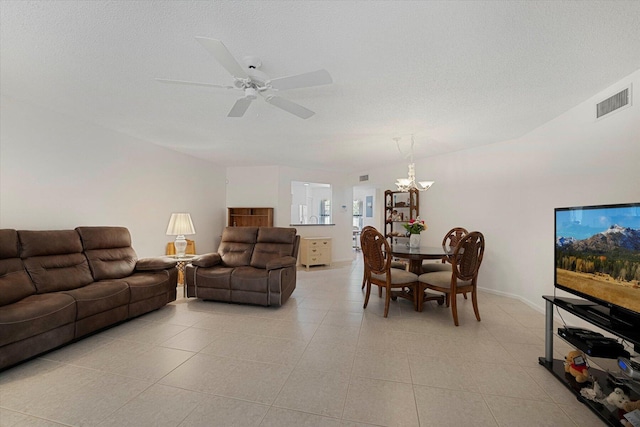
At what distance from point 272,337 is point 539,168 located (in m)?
3.96

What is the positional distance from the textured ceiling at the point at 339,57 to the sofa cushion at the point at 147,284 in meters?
2.03

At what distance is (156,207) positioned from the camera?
4434 millimetres

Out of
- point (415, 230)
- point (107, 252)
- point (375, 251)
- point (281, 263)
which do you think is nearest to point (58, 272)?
point (107, 252)

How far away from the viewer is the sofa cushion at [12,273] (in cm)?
218

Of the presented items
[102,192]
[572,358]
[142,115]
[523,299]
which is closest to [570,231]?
[572,358]

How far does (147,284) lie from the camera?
3.00 metres

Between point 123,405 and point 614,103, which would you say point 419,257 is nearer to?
point 614,103

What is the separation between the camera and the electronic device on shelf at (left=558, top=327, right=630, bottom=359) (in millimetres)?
1584

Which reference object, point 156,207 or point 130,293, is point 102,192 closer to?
point 156,207

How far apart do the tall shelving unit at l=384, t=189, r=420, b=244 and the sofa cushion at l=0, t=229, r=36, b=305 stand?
16.8 feet

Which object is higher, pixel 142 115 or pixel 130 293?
pixel 142 115

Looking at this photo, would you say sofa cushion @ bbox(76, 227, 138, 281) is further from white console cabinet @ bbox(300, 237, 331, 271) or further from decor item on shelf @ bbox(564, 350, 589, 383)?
decor item on shelf @ bbox(564, 350, 589, 383)

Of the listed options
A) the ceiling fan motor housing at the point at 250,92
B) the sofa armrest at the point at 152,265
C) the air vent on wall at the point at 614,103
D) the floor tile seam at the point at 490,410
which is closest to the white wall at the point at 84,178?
the sofa armrest at the point at 152,265

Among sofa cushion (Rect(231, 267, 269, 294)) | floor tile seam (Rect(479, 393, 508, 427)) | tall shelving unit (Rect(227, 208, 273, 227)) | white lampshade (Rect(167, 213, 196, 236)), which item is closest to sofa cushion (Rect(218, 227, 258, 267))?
sofa cushion (Rect(231, 267, 269, 294))
